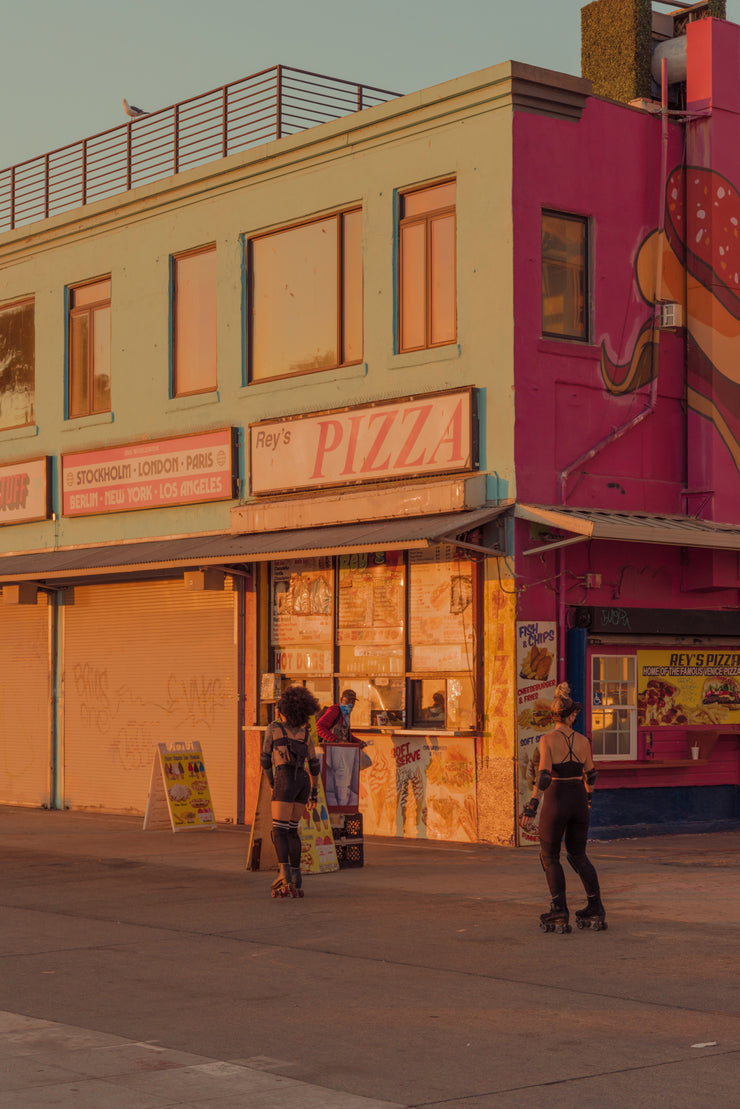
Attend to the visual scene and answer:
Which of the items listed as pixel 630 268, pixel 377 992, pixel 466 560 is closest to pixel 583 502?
pixel 466 560

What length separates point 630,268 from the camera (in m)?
18.3

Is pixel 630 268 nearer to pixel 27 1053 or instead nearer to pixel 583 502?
pixel 583 502

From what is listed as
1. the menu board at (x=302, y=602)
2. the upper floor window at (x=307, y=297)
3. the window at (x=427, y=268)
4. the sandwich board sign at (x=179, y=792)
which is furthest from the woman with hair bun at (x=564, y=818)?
the upper floor window at (x=307, y=297)

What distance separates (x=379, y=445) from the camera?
18.3m

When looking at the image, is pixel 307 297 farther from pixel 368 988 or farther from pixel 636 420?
pixel 368 988

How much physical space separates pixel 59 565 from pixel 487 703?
7.45 metres

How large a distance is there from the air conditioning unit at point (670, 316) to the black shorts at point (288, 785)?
25.2ft

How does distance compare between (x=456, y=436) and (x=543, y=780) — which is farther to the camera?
(x=456, y=436)

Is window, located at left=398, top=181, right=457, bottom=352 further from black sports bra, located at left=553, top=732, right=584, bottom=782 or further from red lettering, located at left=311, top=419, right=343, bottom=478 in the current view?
black sports bra, located at left=553, top=732, right=584, bottom=782

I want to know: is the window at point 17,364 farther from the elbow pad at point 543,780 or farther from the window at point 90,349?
the elbow pad at point 543,780

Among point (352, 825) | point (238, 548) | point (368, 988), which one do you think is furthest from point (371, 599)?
point (368, 988)

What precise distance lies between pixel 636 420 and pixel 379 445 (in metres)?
2.99

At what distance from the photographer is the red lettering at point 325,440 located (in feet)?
61.9

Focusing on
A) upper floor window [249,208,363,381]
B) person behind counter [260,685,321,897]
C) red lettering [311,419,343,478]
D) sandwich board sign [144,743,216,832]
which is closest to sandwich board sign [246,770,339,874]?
person behind counter [260,685,321,897]
